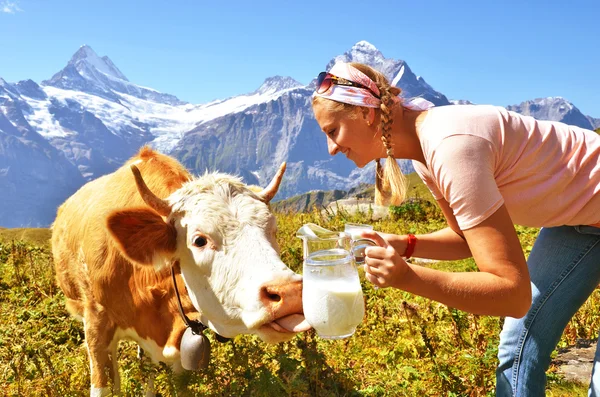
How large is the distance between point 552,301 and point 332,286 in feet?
4.54

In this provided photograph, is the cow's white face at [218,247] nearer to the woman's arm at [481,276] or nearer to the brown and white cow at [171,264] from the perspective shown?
the brown and white cow at [171,264]

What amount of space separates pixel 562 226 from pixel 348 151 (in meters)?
1.29

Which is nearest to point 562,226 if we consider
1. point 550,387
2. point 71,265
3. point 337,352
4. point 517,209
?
point 517,209

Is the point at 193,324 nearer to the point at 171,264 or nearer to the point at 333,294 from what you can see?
the point at 171,264

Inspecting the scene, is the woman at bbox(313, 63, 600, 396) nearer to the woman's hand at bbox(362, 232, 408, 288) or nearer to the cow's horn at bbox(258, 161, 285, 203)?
the woman's hand at bbox(362, 232, 408, 288)

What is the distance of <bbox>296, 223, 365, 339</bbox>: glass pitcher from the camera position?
7.27 feet

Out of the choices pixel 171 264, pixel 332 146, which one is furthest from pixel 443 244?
pixel 171 264

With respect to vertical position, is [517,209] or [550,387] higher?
[517,209]

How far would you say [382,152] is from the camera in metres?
2.71

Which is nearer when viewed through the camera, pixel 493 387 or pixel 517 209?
→ pixel 517 209

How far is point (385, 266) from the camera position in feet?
6.89

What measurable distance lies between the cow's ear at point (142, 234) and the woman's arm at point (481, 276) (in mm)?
1843

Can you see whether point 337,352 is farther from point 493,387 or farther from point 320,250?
point 320,250

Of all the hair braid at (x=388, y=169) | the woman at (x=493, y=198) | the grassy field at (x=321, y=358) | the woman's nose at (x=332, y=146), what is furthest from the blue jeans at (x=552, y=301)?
the woman's nose at (x=332, y=146)
